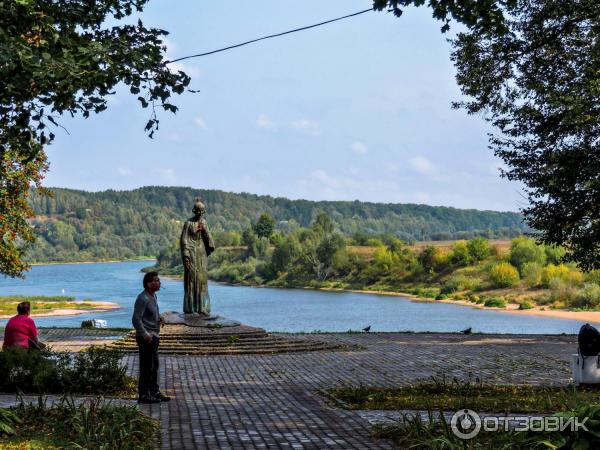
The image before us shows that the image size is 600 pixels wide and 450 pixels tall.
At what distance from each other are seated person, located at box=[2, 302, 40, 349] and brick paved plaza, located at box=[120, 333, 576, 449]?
89.4 inches

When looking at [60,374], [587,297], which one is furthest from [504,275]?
[60,374]

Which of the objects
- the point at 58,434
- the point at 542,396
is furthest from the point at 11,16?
the point at 542,396

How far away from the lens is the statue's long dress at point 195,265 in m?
19.0

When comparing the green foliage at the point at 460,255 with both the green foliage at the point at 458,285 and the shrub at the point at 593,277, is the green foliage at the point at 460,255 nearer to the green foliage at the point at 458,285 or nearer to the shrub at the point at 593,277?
the green foliage at the point at 458,285

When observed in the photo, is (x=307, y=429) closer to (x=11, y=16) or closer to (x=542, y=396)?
(x=542, y=396)

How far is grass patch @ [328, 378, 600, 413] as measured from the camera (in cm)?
952

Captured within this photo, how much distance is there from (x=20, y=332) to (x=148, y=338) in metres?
2.98

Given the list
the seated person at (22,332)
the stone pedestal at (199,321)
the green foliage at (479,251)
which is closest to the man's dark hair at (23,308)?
the seated person at (22,332)

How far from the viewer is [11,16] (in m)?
8.22

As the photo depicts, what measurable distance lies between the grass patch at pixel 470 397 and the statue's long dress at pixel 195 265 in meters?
8.21

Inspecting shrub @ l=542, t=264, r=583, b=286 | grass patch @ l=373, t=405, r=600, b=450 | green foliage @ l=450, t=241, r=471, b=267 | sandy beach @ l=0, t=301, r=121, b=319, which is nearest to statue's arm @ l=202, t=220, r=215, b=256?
grass patch @ l=373, t=405, r=600, b=450

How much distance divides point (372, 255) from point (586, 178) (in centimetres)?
8857

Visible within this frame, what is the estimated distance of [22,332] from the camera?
1195cm

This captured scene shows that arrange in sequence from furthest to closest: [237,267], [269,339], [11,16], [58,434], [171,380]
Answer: [237,267] → [269,339] → [171,380] → [11,16] → [58,434]
